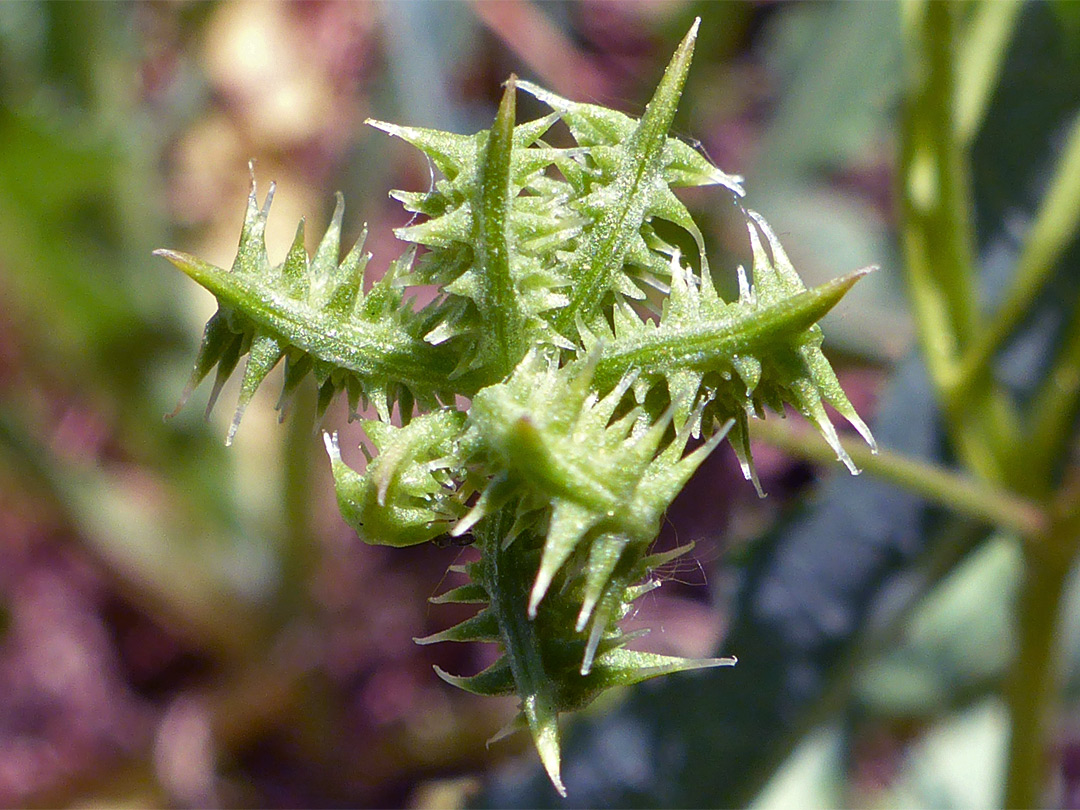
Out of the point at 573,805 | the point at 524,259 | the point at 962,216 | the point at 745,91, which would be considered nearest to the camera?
the point at 524,259

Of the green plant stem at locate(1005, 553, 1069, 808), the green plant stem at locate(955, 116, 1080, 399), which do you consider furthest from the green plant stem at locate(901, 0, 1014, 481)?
the green plant stem at locate(1005, 553, 1069, 808)

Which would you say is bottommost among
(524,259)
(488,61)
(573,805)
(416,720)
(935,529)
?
(416,720)

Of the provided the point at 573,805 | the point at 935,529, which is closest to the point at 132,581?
the point at 573,805

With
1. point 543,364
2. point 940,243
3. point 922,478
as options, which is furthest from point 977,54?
point 543,364

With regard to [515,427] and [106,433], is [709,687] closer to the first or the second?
[515,427]

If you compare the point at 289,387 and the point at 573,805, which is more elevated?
the point at 289,387

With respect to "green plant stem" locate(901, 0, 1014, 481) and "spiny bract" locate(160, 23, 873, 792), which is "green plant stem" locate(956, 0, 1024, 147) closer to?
"green plant stem" locate(901, 0, 1014, 481)

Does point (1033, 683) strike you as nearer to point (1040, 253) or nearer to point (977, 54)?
point (1040, 253)
